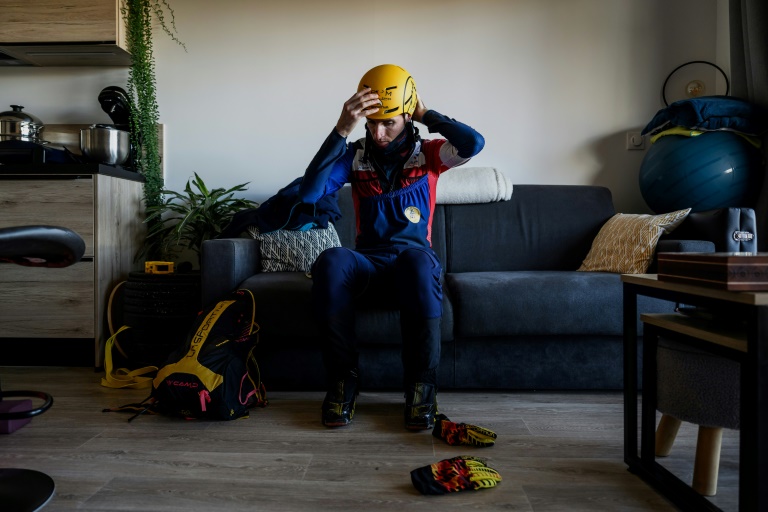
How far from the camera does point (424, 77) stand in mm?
2938

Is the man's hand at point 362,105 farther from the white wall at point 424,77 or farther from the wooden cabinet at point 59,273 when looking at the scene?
the wooden cabinet at point 59,273

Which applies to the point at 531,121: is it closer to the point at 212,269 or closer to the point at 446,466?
the point at 212,269

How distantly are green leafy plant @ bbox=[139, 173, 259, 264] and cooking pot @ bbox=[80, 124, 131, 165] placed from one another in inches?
11.3

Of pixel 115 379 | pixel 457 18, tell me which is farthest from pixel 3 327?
pixel 457 18

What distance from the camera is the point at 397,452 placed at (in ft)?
4.91

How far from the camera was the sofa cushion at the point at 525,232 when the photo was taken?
8.60ft

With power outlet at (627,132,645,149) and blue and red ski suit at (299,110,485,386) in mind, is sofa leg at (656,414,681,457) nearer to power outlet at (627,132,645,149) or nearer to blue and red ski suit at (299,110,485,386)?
blue and red ski suit at (299,110,485,386)

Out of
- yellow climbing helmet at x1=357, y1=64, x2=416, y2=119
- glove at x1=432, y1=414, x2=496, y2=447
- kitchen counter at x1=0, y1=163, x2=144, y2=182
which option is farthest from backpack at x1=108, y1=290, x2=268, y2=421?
kitchen counter at x1=0, y1=163, x2=144, y2=182

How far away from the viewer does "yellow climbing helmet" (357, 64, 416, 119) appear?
A: 168cm

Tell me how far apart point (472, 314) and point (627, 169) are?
1.51 m

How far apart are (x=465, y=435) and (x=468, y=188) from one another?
4.61 ft

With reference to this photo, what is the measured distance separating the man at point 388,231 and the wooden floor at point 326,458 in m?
0.16

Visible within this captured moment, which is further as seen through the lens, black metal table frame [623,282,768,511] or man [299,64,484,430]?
man [299,64,484,430]

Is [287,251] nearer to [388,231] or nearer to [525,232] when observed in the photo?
[388,231]
